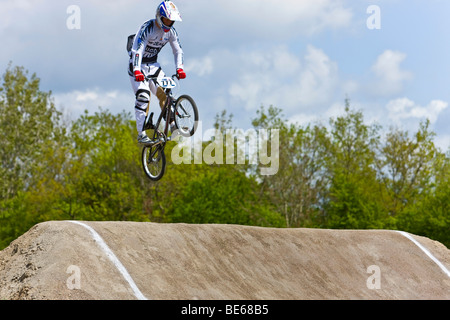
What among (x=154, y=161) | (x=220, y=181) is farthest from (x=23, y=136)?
(x=154, y=161)

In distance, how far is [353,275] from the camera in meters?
17.0

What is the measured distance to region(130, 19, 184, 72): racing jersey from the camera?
14.1 meters

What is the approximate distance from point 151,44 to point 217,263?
5394mm

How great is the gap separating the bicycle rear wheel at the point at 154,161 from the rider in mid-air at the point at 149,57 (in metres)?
0.59

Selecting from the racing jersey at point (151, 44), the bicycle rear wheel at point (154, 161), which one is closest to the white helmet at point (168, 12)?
the racing jersey at point (151, 44)

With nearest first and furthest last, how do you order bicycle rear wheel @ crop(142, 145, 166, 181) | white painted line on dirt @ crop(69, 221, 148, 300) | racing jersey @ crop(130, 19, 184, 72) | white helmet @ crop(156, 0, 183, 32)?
white painted line on dirt @ crop(69, 221, 148, 300), white helmet @ crop(156, 0, 183, 32), racing jersey @ crop(130, 19, 184, 72), bicycle rear wheel @ crop(142, 145, 166, 181)

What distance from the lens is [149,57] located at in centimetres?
1450

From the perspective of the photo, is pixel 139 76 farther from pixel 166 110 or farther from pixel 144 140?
pixel 144 140

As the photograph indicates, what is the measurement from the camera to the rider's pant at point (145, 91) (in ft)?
46.8

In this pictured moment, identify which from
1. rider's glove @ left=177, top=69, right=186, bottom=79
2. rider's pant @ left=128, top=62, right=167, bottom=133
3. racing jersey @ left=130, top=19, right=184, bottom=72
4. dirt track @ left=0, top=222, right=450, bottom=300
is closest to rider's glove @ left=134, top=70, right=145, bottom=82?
racing jersey @ left=130, top=19, right=184, bottom=72

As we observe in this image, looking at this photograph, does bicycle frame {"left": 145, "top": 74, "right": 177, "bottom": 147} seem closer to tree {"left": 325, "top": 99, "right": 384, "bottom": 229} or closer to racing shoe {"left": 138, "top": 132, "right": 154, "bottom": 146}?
racing shoe {"left": 138, "top": 132, "right": 154, "bottom": 146}

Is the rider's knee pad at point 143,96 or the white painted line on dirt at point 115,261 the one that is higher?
the rider's knee pad at point 143,96

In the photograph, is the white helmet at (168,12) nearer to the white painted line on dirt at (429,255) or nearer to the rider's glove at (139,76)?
the rider's glove at (139,76)
